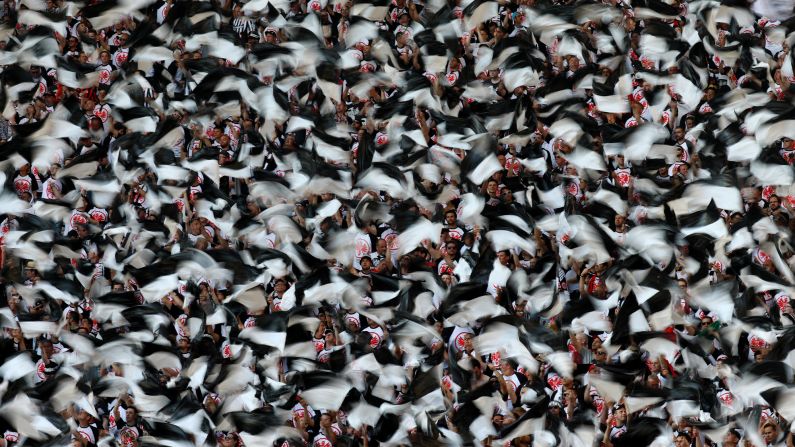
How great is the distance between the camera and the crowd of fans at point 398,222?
5.03 meters

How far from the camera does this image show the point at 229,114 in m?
5.90

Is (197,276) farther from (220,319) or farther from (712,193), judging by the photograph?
(712,193)

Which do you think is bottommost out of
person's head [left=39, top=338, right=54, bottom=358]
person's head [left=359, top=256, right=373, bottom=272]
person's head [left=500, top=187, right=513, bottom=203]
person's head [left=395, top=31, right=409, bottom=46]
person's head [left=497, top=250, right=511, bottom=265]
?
person's head [left=39, top=338, right=54, bottom=358]

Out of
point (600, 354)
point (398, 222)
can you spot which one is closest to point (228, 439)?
point (398, 222)

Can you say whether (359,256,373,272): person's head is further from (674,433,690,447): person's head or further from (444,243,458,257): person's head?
(674,433,690,447): person's head

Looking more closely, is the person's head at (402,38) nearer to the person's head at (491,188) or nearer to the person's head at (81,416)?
the person's head at (491,188)

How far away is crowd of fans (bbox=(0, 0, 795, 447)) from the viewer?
5027mm

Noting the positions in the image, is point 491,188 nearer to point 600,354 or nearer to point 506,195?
point 506,195

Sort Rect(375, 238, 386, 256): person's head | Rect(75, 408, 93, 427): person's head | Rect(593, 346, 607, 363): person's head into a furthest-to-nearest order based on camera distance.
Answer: Rect(375, 238, 386, 256): person's head → Rect(75, 408, 93, 427): person's head → Rect(593, 346, 607, 363): person's head

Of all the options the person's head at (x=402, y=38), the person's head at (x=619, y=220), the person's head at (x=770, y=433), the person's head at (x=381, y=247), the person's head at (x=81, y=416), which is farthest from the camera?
the person's head at (x=402, y=38)

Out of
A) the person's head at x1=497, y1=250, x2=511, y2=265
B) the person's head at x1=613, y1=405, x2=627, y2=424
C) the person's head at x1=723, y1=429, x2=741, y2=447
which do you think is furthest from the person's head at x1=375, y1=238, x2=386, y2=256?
the person's head at x1=723, y1=429, x2=741, y2=447

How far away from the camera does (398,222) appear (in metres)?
5.38

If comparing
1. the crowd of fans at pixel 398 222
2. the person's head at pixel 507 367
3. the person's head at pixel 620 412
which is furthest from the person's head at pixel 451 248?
the person's head at pixel 620 412

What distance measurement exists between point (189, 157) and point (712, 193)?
2.70 meters
